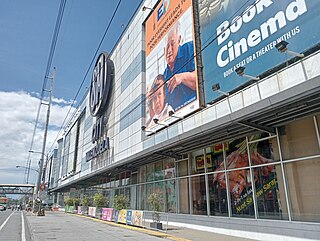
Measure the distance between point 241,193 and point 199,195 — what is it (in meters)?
3.82

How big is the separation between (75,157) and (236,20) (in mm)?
47491

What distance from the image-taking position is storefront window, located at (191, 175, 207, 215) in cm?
1727

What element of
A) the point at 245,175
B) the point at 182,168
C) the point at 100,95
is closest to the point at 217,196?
the point at 245,175

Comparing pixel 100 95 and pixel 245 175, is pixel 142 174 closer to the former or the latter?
pixel 245 175

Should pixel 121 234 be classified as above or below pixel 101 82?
below

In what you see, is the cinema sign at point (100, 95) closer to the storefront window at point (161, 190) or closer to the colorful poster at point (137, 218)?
the storefront window at point (161, 190)

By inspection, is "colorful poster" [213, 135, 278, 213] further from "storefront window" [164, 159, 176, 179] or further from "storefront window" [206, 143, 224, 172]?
"storefront window" [164, 159, 176, 179]

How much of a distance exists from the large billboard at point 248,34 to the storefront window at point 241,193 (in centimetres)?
442

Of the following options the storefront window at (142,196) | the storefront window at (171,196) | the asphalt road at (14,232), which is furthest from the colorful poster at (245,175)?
the asphalt road at (14,232)

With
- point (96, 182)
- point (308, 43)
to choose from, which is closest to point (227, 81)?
point (308, 43)

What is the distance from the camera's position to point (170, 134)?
20078mm

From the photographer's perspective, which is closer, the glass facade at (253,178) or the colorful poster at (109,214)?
the glass facade at (253,178)

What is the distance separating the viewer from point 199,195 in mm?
17812

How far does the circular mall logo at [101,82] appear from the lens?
119ft
